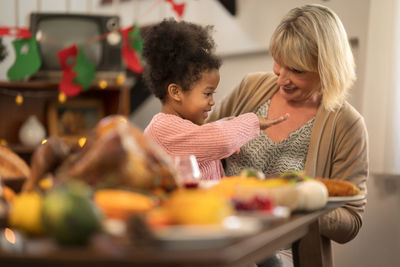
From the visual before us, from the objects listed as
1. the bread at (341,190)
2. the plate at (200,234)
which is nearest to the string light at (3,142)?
the bread at (341,190)

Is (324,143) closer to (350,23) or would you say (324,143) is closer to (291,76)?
(291,76)

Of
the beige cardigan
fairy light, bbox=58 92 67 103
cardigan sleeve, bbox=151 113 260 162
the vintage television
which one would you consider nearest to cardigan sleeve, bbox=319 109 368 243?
the beige cardigan

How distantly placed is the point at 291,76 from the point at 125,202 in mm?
1181

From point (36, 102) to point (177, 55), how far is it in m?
2.44

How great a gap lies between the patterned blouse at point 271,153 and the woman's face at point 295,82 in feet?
0.30

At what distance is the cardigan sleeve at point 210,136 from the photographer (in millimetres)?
1352

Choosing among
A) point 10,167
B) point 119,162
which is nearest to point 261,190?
point 119,162

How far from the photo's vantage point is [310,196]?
915mm

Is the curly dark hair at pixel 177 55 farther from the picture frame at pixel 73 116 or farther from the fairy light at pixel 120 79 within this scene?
the picture frame at pixel 73 116

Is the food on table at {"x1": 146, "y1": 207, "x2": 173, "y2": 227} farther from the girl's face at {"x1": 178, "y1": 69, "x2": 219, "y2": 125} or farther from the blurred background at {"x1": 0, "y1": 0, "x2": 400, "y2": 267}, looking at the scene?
the blurred background at {"x1": 0, "y1": 0, "x2": 400, "y2": 267}

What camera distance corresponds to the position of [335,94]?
69.0 inches

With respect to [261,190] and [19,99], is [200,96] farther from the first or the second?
[19,99]

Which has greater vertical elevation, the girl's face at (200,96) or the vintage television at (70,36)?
the girl's face at (200,96)

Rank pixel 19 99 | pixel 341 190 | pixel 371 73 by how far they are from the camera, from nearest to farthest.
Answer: pixel 341 190 → pixel 371 73 → pixel 19 99
